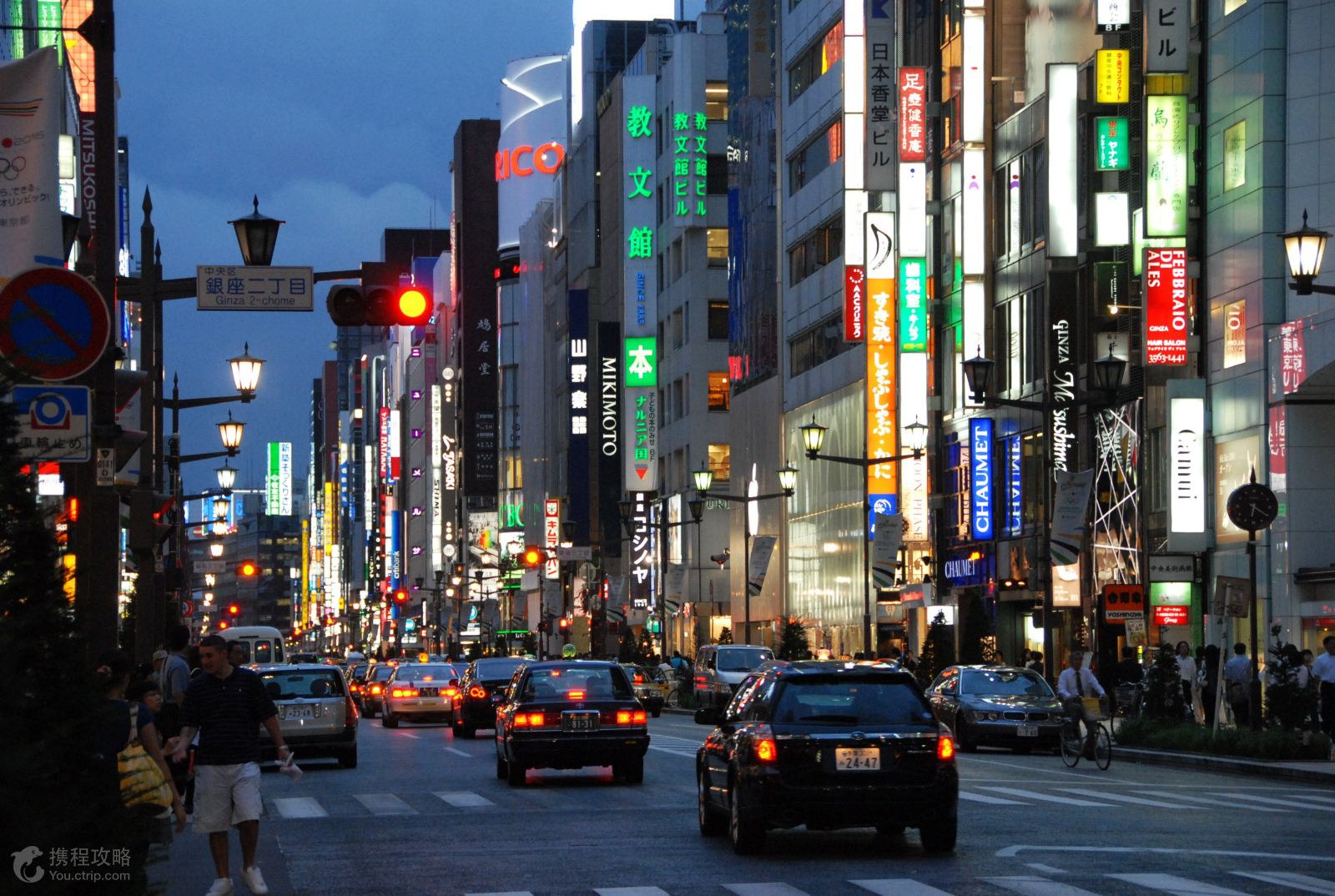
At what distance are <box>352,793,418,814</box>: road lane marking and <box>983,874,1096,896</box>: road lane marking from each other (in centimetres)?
940

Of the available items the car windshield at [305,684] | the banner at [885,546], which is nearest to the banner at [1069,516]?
the banner at [885,546]

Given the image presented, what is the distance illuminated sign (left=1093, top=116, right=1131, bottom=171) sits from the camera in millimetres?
49250

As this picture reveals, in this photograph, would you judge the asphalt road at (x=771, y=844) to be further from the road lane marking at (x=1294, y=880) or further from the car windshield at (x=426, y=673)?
the car windshield at (x=426, y=673)

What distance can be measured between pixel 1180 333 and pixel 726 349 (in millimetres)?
53834

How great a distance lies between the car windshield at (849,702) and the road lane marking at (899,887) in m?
2.22

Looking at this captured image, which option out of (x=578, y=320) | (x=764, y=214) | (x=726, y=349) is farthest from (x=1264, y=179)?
(x=578, y=320)

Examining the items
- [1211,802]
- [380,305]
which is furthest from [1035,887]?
[1211,802]

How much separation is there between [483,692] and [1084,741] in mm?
15373

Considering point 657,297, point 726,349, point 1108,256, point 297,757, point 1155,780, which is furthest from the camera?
point 657,297

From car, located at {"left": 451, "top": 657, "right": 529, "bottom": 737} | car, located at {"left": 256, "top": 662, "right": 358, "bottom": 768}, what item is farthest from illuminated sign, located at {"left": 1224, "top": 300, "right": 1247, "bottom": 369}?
car, located at {"left": 256, "top": 662, "right": 358, "bottom": 768}

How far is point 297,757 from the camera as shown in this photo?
3534 cm

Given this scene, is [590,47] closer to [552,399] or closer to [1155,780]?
[552,399]

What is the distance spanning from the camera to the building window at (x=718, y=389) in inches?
3917

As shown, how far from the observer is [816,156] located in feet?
247
